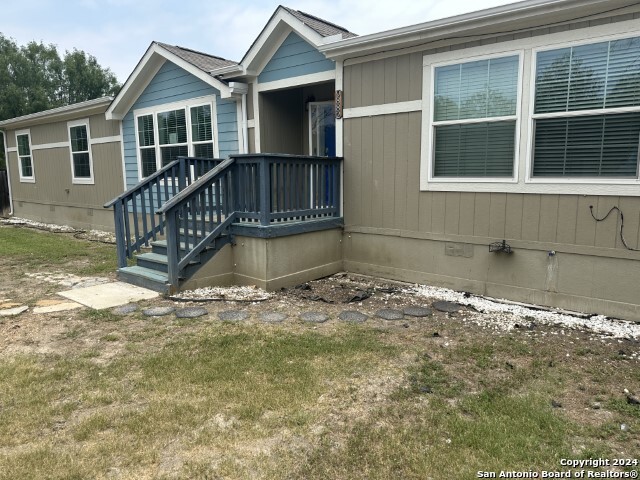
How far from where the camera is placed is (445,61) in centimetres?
512

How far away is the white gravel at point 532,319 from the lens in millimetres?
4090

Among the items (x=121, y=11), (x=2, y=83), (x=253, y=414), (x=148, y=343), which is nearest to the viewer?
(x=253, y=414)

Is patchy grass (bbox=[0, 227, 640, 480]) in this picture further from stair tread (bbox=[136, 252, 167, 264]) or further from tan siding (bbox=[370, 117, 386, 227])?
tan siding (bbox=[370, 117, 386, 227])

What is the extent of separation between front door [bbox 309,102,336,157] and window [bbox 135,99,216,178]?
177 cm

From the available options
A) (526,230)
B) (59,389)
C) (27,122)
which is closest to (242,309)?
(59,389)

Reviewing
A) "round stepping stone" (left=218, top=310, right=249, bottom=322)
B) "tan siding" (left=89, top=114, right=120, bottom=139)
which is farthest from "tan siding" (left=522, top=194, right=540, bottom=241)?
"tan siding" (left=89, top=114, right=120, bottom=139)

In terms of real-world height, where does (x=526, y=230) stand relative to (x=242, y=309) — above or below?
above

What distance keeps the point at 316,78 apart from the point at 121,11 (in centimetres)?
2211

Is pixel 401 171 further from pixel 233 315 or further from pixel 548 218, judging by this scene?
pixel 233 315

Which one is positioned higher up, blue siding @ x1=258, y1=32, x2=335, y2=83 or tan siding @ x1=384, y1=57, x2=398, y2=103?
blue siding @ x1=258, y1=32, x2=335, y2=83

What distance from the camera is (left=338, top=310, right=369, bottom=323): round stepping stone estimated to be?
4.39m

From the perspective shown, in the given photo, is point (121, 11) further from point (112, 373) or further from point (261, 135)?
point (112, 373)

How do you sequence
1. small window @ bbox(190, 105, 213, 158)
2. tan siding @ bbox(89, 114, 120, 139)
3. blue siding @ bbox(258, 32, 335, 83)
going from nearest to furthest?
blue siding @ bbox(258, 32, 335, 83)
small window @ bbox(190, 105, 213, 158)
tan siding @ bbox(89, 114, 120, 139)

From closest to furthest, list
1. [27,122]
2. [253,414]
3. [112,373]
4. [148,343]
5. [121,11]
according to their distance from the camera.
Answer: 1. [253,414]
2. [112,373]
3. [148,343]
4. [27,122]
5. [121,11]
